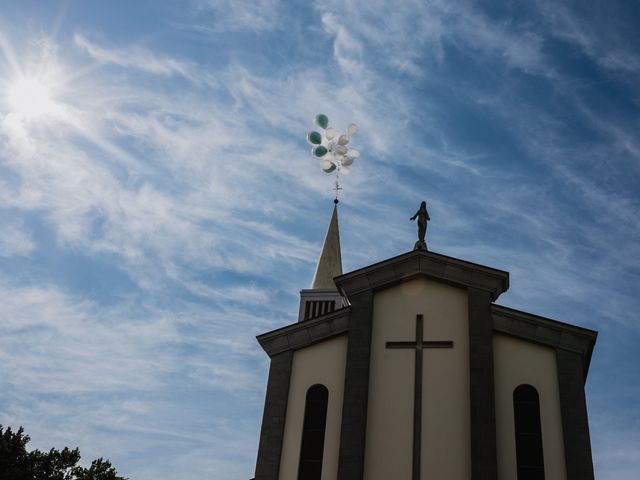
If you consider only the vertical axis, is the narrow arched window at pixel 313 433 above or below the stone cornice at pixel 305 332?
below

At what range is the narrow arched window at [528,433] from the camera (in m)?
16.8

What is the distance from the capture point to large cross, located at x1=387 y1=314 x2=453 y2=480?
1730cm

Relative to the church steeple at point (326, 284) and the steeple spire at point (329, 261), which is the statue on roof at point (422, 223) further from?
the steeple spire at point (329, 261)

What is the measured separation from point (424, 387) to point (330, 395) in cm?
276

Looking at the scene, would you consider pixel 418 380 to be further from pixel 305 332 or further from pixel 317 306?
pixel 317 306

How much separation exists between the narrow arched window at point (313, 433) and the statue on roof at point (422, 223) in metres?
6.25

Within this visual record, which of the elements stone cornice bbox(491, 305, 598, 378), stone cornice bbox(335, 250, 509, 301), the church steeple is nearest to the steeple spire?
the church steeple

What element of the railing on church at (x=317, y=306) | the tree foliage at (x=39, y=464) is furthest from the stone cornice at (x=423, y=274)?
the tree foliage at (x=39, y=464)

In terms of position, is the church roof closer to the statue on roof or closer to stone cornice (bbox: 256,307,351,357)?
stone cornice (bbox: 256,307,351,357)

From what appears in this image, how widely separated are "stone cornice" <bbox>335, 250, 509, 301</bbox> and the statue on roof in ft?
5.77

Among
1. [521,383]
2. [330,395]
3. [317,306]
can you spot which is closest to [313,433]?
[330,395]

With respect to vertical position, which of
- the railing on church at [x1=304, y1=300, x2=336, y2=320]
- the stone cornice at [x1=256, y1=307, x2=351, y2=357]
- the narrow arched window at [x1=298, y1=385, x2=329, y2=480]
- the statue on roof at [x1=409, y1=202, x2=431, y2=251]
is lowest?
the narrow arched window at [x1=298, y1=385, x2=329, y2=480]

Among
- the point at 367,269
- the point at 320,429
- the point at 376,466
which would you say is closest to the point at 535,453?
the point at 376,466

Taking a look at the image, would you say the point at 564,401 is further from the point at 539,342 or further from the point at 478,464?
the point at 478,464
